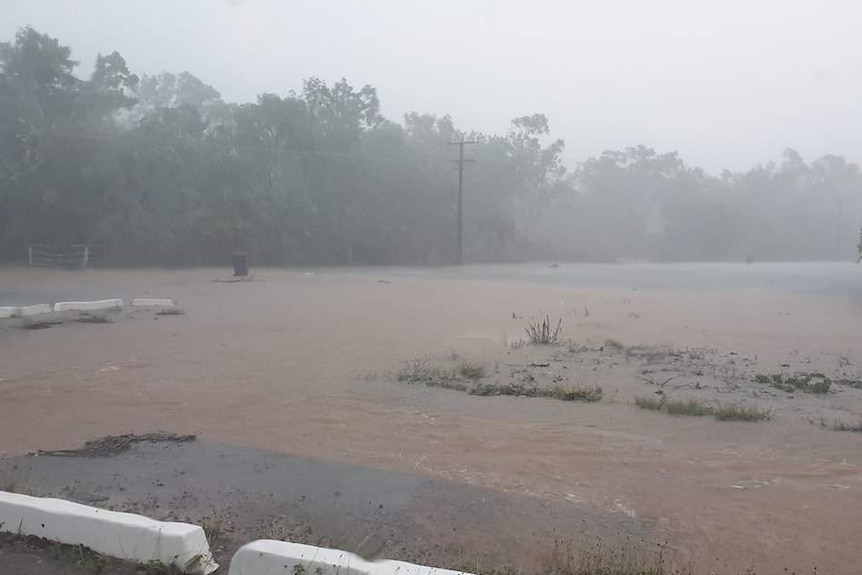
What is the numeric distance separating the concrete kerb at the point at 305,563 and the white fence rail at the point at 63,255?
42.4m

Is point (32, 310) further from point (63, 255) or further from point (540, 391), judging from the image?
point (63, 255)

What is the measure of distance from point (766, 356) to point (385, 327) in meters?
8.14

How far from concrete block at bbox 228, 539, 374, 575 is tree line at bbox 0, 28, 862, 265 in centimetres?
4356

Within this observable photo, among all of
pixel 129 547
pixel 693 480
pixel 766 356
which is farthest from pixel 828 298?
pixel 129 547

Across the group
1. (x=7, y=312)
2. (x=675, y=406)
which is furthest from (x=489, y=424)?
(x=7, y=312)

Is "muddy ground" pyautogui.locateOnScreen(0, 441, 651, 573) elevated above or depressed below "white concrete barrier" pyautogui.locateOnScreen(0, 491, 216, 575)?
below

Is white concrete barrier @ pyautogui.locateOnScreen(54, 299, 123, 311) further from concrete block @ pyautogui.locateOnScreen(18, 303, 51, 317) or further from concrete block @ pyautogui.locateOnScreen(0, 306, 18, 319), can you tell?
concrete block @ pyautogui.locateOnScreen(0, 306, 18, 319)

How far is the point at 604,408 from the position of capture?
10.1m

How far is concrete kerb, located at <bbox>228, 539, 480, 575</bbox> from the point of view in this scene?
4.35 m

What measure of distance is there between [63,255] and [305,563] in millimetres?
43927

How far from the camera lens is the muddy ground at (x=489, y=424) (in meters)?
5.92

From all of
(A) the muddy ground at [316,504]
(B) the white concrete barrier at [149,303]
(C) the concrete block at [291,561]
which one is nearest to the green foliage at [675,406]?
(A) the muddy ground at [316,504]

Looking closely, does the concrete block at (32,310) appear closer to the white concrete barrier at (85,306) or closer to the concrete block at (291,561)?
the white concrete barrier at (85,306)

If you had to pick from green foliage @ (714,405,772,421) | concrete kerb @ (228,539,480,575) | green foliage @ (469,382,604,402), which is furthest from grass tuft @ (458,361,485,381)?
concrete kerb @ (228,539,480,575)
